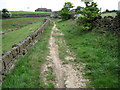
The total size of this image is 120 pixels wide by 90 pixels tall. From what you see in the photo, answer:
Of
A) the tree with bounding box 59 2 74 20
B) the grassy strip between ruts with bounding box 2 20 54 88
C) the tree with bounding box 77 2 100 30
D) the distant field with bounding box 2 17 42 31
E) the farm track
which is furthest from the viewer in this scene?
the distant field with bounding box 2 17 42 31

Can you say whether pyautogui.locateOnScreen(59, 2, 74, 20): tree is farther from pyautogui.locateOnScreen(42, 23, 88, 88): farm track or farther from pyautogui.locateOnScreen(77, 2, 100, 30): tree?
pyautogui.locateOnScreen(42, 23, 88, 88): farm track

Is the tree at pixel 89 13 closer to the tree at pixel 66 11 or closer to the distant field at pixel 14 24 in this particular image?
the tree at pixel 66 11

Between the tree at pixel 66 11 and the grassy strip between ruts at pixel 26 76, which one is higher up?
the tree at pixel 66 11

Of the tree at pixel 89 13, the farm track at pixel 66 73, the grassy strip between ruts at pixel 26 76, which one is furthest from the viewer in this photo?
the tree at pixel 89 13

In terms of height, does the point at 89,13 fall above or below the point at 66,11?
below

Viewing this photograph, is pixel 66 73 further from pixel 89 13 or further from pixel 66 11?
pixel 66 11

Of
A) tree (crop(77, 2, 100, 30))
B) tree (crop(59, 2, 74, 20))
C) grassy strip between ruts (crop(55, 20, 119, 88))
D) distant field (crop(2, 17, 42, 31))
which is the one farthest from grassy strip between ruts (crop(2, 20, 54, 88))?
distant field (crop(2, 17, 42, 31))

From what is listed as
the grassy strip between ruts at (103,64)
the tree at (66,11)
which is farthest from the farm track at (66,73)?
the tree at (66,11)

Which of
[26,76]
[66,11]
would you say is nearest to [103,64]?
[26,76]

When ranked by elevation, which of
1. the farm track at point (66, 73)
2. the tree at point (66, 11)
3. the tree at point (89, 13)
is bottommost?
the farm track at point (66, 73)

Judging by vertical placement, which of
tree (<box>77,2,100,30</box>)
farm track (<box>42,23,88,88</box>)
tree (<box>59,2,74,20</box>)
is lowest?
farm track (<box>42,23,88,88</box>)

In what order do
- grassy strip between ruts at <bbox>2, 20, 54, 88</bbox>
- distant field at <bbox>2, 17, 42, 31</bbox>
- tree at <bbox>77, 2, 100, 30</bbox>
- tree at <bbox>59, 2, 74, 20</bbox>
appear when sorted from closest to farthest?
grassy strip between ruts at <bbox>2, 20, 54, 88</bbox> < tree at <bbox>77, 2, 100, 30</bbox> < tree at <bbox>59, 2, 74, 20</bbox> < distant field at <bbox>2, 17, 42, 31</bbox>

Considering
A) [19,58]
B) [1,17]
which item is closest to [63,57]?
[19,58]

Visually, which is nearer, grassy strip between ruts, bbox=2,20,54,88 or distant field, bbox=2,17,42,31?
grassy strip between ruts, bbox=2,20,54,88
